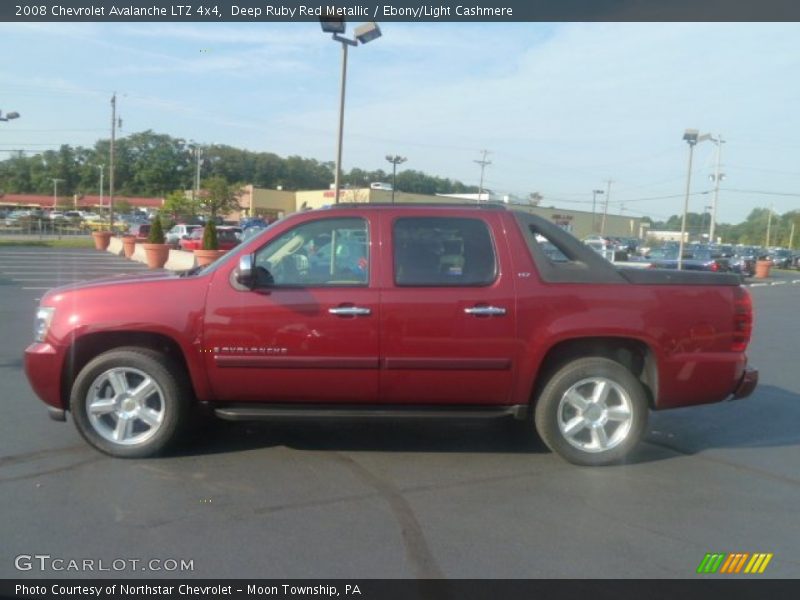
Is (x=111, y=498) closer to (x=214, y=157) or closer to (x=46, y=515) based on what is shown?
(x=46, y=515)

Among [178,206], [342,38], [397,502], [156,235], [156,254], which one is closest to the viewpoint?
[397,502]

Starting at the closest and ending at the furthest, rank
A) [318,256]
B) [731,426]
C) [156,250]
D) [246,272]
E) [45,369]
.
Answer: [246,272] < [45,369] < [318,256] < [731,426] < [156,250]

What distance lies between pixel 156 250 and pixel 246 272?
77.9 ft

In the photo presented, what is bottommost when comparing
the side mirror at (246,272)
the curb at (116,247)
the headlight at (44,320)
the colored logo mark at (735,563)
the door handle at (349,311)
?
the curb at (116,247)

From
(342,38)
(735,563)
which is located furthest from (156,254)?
(735,563)

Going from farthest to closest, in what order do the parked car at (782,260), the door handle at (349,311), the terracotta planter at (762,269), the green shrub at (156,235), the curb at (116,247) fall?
1. the parked car at (782,260)
2. the terracotta planter at (762,269)
3. the curb at (116,247)
4. the green shrub at (156,235)
5. the door handle at (349,311)

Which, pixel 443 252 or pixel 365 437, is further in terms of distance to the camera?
pixel 365 437

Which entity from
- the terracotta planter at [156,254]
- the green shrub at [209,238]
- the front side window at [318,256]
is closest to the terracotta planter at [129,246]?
the terracotta planter at [156,254]

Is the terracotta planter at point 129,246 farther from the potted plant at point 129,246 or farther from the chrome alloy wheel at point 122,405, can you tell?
the chrome alloy wheel at point 122,405

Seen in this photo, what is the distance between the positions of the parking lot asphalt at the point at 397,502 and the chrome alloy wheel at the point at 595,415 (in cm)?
21

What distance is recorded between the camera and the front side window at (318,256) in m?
5.20

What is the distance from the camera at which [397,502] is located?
457cm

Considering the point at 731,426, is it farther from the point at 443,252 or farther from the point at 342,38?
the point at 342,38
